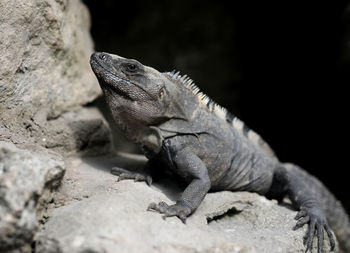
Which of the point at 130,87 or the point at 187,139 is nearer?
the point at 130,87

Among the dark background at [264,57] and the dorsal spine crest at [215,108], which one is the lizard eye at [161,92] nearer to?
the dorsal spine crest at [215,108]

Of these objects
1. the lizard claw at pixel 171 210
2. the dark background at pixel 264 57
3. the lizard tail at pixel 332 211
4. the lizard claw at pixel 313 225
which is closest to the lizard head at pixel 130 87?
the lizard claw at pixel 171 210

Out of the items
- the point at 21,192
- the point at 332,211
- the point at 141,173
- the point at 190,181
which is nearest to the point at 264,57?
the point at 332,211

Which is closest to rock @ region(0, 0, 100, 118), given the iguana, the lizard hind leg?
the iguana

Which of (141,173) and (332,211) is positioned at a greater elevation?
(332,211)

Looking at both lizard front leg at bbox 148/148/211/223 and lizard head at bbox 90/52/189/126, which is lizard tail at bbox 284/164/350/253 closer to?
lizard front leg at bbox 148/148/211/223

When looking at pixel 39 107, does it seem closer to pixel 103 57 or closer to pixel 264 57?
pixel 103 57

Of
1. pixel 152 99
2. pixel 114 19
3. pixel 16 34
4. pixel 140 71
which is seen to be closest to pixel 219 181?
pixel 152 99
